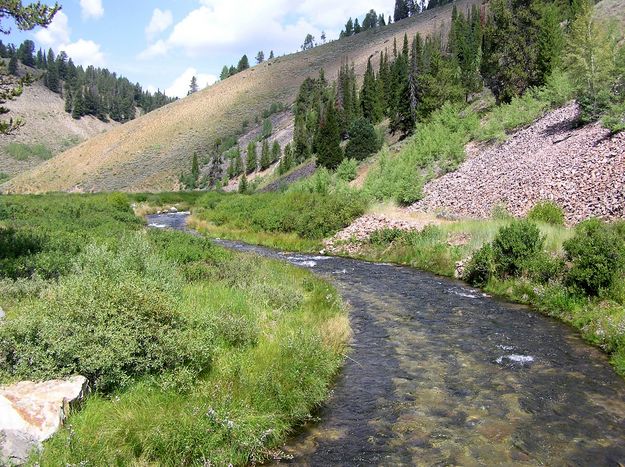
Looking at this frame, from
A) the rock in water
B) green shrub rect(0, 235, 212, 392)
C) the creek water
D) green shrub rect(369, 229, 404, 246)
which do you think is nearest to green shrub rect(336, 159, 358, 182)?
green shrub rect(369, 229, 404, 246)

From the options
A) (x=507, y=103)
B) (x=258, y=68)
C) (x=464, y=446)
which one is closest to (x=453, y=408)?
(x=464, y=446)

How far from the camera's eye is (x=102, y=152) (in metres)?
126

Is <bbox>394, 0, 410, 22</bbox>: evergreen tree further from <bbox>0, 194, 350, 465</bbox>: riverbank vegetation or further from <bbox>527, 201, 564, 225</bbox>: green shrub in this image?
<bbox>0, 194, 350, 465</bbox>: riverbank vegetation

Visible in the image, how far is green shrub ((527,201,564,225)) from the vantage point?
20.9m

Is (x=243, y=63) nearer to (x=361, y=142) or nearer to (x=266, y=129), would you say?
(x=266, y=129)

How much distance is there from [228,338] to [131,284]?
2158 millimetres

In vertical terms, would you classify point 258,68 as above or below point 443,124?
above

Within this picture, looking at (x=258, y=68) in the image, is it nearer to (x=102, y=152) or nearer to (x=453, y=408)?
(x=102, y=152)

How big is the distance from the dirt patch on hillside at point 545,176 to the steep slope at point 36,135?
524 ft

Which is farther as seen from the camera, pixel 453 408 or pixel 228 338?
pixel 228 338

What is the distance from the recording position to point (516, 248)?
17.1 metres

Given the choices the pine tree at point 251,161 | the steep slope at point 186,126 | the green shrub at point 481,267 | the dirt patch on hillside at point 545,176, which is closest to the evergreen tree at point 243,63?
A: the steep slope at point 186,126

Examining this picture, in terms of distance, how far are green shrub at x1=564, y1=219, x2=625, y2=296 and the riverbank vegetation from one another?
24.2ft

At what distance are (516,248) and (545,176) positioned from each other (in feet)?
33.3
